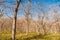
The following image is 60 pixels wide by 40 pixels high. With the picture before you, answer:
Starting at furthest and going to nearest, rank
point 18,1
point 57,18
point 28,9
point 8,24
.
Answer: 1. point 8,24
2. point 57,18
3. point 28,9
4. point 18,1

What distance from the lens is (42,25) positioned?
162ft

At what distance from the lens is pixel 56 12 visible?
48.8 m

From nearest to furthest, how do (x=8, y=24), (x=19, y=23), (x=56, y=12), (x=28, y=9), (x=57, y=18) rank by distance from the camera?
(x=28, y=9), (x=56, y=12), (x=57, y=18), (x=8, y=24), (x=19, y=23)

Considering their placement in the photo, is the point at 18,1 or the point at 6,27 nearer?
the point at 18,1

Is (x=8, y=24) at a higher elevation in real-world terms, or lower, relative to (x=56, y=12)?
lower

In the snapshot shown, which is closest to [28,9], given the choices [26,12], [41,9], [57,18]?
[26,12]

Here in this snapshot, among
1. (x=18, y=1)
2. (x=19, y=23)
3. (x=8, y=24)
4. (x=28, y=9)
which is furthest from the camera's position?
(x=19, y=23)

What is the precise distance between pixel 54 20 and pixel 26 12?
23.1 metres

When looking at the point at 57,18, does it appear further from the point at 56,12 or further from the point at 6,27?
the point at 6,27

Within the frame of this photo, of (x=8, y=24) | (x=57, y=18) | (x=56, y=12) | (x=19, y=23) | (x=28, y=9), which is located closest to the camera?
(x=28, y=9)

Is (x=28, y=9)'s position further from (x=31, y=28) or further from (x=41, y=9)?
(x=31, y=28)

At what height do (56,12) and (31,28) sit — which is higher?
(56,12)

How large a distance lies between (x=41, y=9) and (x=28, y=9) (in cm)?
898

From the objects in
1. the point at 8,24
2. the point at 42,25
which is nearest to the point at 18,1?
the point at 42,25
